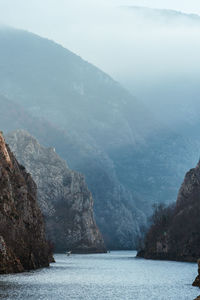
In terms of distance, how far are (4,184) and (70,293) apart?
45484 millimetres

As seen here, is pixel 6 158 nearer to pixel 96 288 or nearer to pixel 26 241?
pixel 26 241

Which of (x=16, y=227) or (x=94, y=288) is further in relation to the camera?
(x=16, y=227)

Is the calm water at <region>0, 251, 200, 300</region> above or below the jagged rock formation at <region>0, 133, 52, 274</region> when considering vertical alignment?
below

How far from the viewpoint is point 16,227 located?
433 ft

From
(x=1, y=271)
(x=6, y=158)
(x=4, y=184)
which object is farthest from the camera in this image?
(x=6, y=158)

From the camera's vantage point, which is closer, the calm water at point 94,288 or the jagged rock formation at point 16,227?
the calm water at point 94,288

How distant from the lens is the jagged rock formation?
390 feet

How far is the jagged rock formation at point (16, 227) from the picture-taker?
118875mm

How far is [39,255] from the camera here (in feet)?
519

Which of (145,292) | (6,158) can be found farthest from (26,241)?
→ (145,292)

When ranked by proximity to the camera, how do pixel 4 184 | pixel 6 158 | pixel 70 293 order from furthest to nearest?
pixel 6 158 → pixel 4 184 → pixel 70 293

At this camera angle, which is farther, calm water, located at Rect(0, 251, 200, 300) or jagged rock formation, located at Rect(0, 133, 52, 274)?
jagged rock formation, located at Rect(0, 133, 52, 274)

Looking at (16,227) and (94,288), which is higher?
(16,227)

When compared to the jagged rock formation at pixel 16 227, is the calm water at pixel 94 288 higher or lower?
lower
